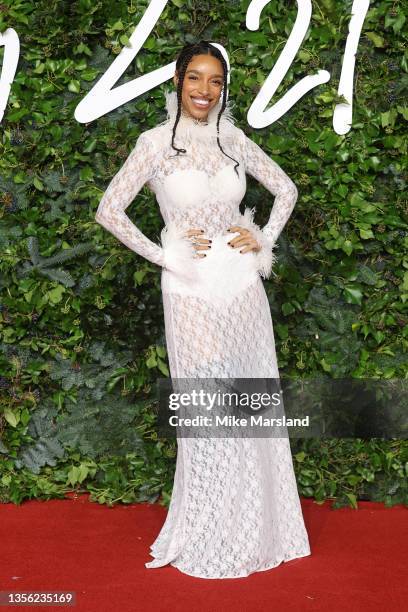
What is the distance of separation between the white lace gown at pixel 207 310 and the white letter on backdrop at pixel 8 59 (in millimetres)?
1142

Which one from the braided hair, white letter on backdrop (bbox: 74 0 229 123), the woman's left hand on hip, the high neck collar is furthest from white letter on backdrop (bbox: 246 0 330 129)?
the woman's left hand on hip

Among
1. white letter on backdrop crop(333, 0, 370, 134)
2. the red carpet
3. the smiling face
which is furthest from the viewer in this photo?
white letter on backdrop crop(333, 0, 370, 134)

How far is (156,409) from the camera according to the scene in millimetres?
4527

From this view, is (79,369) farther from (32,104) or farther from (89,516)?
(32,104)

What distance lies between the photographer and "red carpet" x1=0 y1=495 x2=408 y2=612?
10.8 feet

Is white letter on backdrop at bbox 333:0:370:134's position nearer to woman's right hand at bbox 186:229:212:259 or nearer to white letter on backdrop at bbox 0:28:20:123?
woman's right hand at bbox 186:229:212:259

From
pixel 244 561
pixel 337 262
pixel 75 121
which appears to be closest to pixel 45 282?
pixel 75 121

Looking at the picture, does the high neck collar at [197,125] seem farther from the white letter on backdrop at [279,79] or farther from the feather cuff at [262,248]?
the white letter on backdrop at [279,79]

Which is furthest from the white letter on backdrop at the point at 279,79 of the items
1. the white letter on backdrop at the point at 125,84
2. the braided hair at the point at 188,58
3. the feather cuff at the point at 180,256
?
the feather cuff at the point at 180,256

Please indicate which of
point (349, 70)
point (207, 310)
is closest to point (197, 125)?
point (207, 310)

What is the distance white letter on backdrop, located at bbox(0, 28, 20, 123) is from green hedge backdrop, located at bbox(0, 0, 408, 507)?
0.04 m

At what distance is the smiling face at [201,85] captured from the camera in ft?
11.3

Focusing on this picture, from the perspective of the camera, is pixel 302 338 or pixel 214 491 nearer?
pixel 214 491

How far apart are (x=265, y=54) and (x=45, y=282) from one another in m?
1.48
